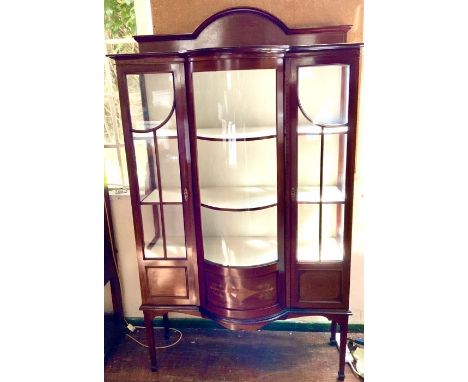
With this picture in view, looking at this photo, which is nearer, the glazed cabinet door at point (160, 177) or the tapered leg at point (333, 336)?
the glazed cabinet door at point (160, 177)

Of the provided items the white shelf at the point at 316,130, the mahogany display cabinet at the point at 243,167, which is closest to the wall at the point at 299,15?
the mahogany display cabinet at the point at 243,167

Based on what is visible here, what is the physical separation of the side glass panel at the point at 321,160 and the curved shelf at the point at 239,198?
0.15m

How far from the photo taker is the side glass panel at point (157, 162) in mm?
1697

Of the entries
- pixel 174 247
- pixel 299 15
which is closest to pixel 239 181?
pixel 174 247

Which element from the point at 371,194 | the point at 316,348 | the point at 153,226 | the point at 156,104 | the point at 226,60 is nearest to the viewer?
the point at 371,194

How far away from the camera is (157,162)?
179 centimetres

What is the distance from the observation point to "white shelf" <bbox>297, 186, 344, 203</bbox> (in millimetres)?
1732

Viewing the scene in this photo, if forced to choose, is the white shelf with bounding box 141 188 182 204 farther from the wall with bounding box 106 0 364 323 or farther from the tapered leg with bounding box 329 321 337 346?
the tapered leg with bounding box 329 321 337 346

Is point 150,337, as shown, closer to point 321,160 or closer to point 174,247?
point 174,247

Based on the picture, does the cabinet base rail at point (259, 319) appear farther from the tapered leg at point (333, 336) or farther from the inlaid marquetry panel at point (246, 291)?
the tapered leg at point (333, 336)

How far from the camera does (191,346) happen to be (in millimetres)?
2230

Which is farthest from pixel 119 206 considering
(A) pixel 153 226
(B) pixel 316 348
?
(B) pixel 316 348
